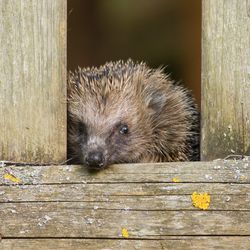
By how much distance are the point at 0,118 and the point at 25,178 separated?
427 millimetres

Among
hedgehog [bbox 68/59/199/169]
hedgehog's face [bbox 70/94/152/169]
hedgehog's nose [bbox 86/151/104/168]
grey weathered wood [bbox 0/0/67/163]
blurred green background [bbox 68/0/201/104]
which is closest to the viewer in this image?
hedgehog's nose [bbox 86/151/104/168]

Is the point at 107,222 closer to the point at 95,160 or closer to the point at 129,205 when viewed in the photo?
the point at 129,205

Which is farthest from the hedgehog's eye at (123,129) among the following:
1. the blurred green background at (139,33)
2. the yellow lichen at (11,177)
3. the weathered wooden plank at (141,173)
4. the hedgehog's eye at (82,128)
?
the blurred green background at (139,33)

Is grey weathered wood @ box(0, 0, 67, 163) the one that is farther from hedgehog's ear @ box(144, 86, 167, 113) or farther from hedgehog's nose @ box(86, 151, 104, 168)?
hedgehog's ear @ box(144, 86, 167, 113)

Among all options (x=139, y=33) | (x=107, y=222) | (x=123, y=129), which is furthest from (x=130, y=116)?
(x=139, y=33)

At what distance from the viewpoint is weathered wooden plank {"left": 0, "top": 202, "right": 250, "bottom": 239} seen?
4812mm

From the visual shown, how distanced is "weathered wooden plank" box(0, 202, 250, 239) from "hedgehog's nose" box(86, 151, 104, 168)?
10.1 inches

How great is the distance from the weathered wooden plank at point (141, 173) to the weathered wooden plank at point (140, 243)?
0.35m

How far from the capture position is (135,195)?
16.0ft

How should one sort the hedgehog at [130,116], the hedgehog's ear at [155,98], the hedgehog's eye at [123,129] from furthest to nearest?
the hedgehog's ear at [155,98] → the hedgehog's eye at [123,129] → the hedgehog at [130,116]

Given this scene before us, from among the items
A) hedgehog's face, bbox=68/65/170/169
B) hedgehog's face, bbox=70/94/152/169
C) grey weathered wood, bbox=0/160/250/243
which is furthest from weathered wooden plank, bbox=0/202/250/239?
hedgehog's face, bbox=68/65/170/169

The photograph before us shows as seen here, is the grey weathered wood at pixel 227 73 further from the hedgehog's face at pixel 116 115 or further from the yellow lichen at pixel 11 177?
the yellow lichen at pixel 11 177

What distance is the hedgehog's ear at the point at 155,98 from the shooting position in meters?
6.05

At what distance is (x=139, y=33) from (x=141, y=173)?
612cm
